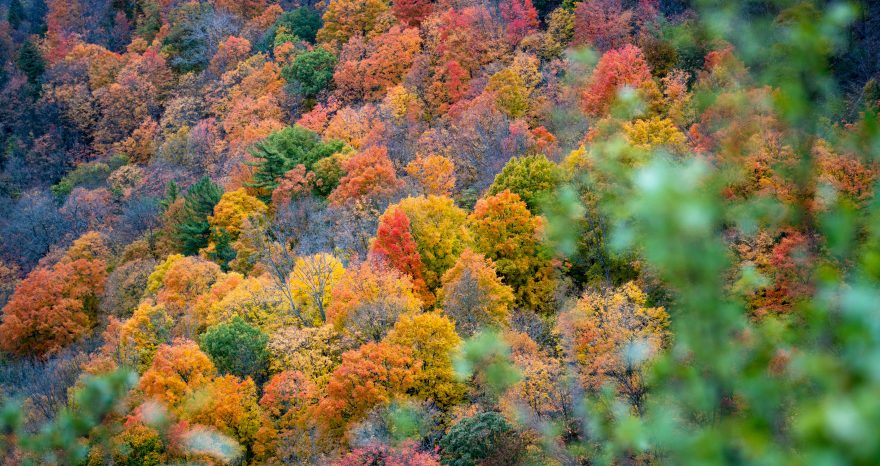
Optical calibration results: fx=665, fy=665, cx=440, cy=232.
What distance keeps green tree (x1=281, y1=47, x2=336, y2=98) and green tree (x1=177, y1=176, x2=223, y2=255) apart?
18.4 m

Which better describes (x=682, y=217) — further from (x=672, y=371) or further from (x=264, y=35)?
(x=264, y=35)

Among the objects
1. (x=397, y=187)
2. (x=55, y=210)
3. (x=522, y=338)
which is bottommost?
(x=55, y=210)

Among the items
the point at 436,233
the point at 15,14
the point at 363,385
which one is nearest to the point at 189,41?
the point at 15,14

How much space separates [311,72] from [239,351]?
143 feet

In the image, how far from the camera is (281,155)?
165ft

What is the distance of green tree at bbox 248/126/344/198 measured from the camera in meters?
50.4

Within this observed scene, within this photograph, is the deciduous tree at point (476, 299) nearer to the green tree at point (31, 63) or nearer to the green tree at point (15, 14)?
the green tree at point (31, 63)

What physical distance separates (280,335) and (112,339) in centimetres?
1320

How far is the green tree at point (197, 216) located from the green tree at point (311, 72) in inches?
726

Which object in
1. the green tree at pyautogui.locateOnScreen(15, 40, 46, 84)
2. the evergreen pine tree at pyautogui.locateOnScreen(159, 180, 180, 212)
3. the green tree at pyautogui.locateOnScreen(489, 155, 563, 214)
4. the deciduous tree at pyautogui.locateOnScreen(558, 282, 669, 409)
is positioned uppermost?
the deciduous tree at pyautogui.locateOnScreen(558, 282, 669, 409)

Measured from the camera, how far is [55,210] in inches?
2712

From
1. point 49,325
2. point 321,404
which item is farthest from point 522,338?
point 49,325

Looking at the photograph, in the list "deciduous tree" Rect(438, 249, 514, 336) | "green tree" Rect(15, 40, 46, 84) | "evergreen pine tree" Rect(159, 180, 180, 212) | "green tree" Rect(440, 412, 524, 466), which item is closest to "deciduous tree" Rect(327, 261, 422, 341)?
"deciduous tree" Rect(438, 249, 514, 336)

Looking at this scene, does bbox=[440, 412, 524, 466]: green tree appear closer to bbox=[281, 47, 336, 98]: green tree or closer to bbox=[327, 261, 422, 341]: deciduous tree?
bbox=[327, 261, 422, 341]: deciduous tree
